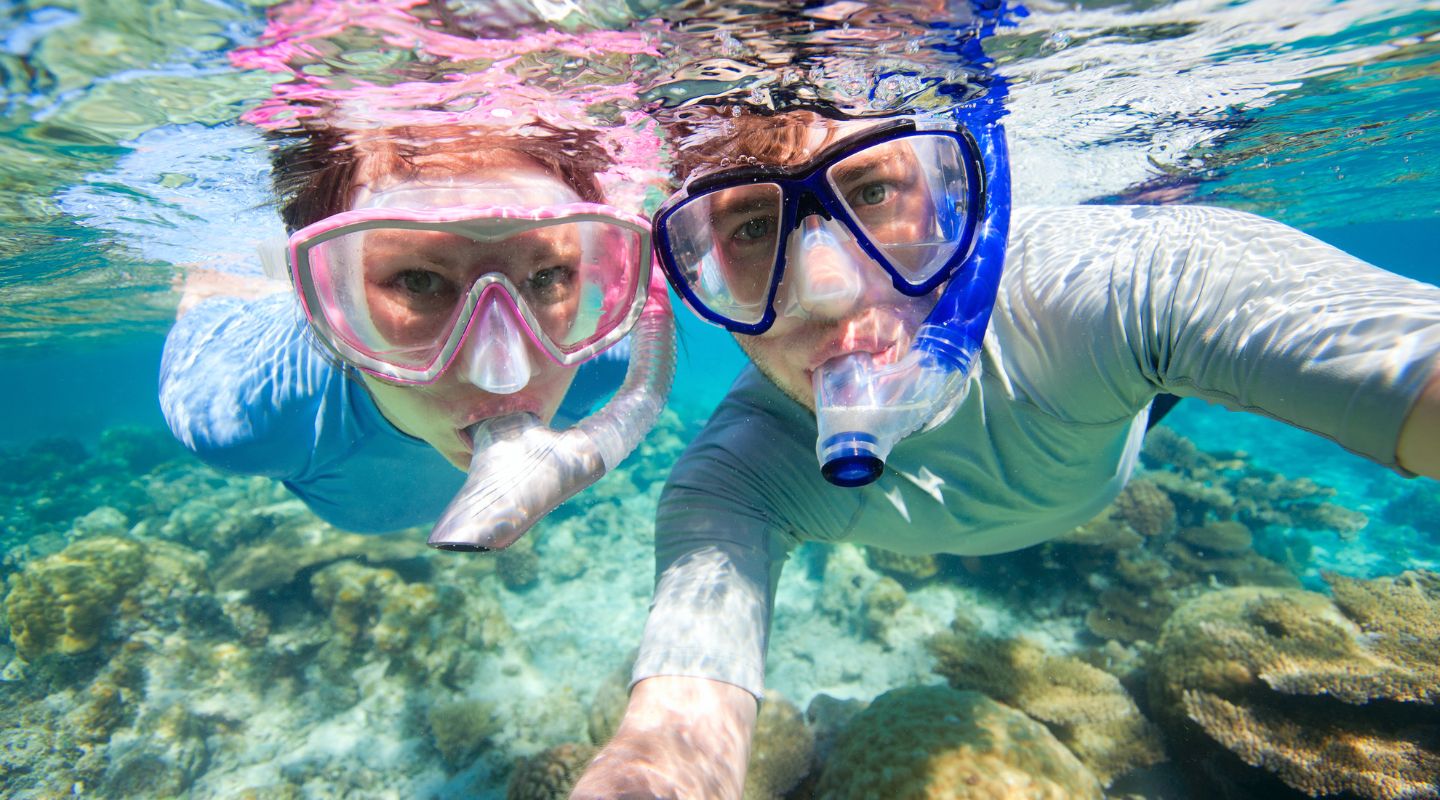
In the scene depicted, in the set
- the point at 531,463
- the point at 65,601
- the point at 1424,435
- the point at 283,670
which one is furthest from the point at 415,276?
the point at 65,601

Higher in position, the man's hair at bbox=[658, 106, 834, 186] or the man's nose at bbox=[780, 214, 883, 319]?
the man's hair at bbox=[658, 106, 834, 186]

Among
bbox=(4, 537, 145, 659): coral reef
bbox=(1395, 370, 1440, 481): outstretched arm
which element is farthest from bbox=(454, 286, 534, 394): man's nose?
bbox=(4, 537, 145, 659): coral reef

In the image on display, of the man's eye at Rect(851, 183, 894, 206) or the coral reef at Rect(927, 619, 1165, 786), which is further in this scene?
the coral reef at Rect(927, 619, 1165, 786)

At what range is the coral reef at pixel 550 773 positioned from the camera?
4.77 metres

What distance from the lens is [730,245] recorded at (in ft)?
9.18

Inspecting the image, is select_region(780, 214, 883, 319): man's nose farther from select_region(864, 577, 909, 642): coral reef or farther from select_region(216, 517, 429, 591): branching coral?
select_region(216, 517, 429, 591): branching coral

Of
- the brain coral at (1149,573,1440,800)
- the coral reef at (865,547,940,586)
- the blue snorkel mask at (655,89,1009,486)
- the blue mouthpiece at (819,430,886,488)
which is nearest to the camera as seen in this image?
the blue mouthpiece at (819,430,886,488)

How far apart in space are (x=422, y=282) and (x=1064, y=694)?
5548 millimetres

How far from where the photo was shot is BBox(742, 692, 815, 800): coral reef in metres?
4.17

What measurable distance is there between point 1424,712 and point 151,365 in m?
73.7

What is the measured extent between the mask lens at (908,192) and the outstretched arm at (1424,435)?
1.45 meters

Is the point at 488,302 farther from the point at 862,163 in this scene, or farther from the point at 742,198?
the point at 862,163

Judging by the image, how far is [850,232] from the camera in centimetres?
247

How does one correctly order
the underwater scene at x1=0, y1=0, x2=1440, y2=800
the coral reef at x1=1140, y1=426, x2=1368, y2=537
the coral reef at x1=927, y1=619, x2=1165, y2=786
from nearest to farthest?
the underwater scene at x1=0, y1=0, x2=1440, y2=800 → the coral reef at x1=927, y1=619, x2=1165, y2=786 → the coral reef at x1=1140, y1=426, x2=1368, y2=537
